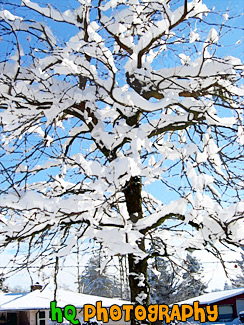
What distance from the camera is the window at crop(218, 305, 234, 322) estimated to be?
27606mm

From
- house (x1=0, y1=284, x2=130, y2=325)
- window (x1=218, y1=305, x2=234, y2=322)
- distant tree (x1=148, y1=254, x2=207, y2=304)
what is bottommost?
window (x1=218, y1=305, x2=234, y2=322)

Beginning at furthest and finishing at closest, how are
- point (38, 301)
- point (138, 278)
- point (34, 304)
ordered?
1. point (38, 301)
2. point (34, 304)
3. point (138, 278)

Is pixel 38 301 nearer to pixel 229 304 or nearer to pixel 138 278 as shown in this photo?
pixel 229 304

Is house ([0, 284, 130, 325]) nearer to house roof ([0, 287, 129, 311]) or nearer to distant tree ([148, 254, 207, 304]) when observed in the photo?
house roof ([0, 287, 129, 311])

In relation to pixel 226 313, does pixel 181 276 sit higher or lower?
higher

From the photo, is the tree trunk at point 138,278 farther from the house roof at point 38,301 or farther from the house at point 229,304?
the house at point 229,304

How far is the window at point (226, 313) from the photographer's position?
2761 cm

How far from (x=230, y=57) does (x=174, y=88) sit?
73 cm

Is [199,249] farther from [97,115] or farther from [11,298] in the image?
[11,298]

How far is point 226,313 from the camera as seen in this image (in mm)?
→ 27875

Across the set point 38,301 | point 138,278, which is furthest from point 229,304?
point 138,278

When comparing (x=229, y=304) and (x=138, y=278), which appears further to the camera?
(x=229, y=304)

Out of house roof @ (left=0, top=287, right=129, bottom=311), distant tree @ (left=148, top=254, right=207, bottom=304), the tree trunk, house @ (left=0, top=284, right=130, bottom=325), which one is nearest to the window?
house @ (left=0, top=284, right=130, bottom=325)

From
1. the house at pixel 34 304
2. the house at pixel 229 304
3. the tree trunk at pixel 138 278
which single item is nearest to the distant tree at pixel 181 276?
the tree trunk at pixel 138 278
